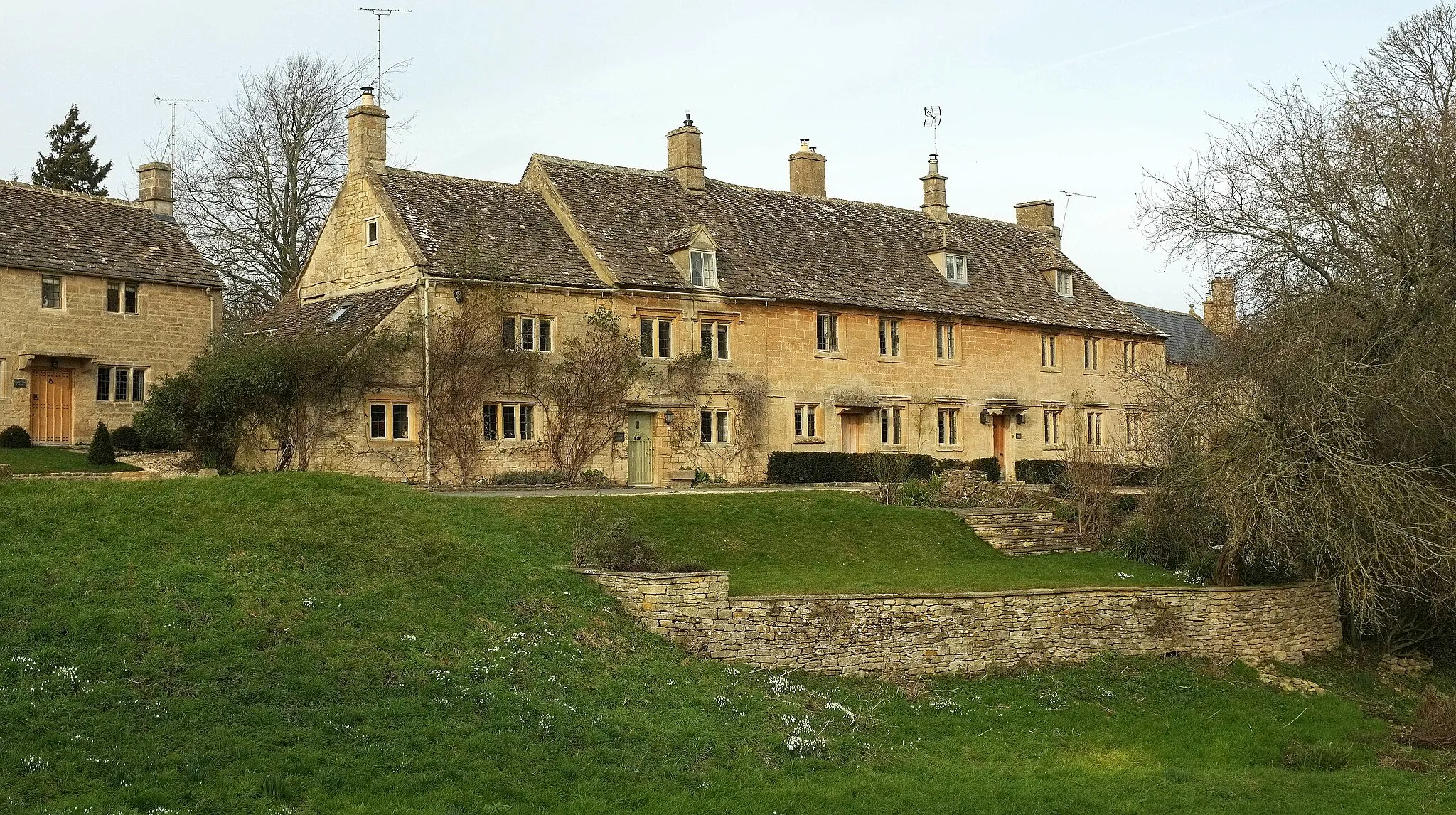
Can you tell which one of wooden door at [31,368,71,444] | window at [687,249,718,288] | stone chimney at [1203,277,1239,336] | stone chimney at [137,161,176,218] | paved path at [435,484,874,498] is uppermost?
stone chimney at [137,161,176,218]

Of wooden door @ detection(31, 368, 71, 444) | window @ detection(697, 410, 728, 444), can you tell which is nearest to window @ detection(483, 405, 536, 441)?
window @ detection(697, 410, 728, 444)

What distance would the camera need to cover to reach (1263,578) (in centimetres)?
2667

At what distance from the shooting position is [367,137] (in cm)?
3581

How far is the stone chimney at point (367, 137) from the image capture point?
35.8 m

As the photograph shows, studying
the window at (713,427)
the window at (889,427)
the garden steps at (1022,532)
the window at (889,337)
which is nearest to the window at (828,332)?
the window at (889,337)

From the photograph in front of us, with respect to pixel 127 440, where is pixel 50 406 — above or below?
above

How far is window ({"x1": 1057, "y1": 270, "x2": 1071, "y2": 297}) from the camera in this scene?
1827 inches

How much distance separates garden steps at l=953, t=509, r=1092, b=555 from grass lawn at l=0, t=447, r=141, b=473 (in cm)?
1776

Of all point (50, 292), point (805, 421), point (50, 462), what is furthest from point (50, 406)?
point (805, 421)

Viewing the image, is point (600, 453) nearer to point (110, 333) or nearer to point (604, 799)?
point (110, 333)

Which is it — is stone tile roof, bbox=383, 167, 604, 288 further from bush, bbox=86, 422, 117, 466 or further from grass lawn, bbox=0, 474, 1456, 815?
grass lawn, bbox=0, 474, 1456, 815

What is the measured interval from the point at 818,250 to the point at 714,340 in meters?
5.90

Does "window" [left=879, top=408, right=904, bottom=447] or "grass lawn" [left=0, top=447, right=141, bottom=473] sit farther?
"window" [left=879, top=408, right=904, bottom=447]

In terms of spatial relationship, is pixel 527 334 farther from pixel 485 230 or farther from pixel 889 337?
pixel 889 337
